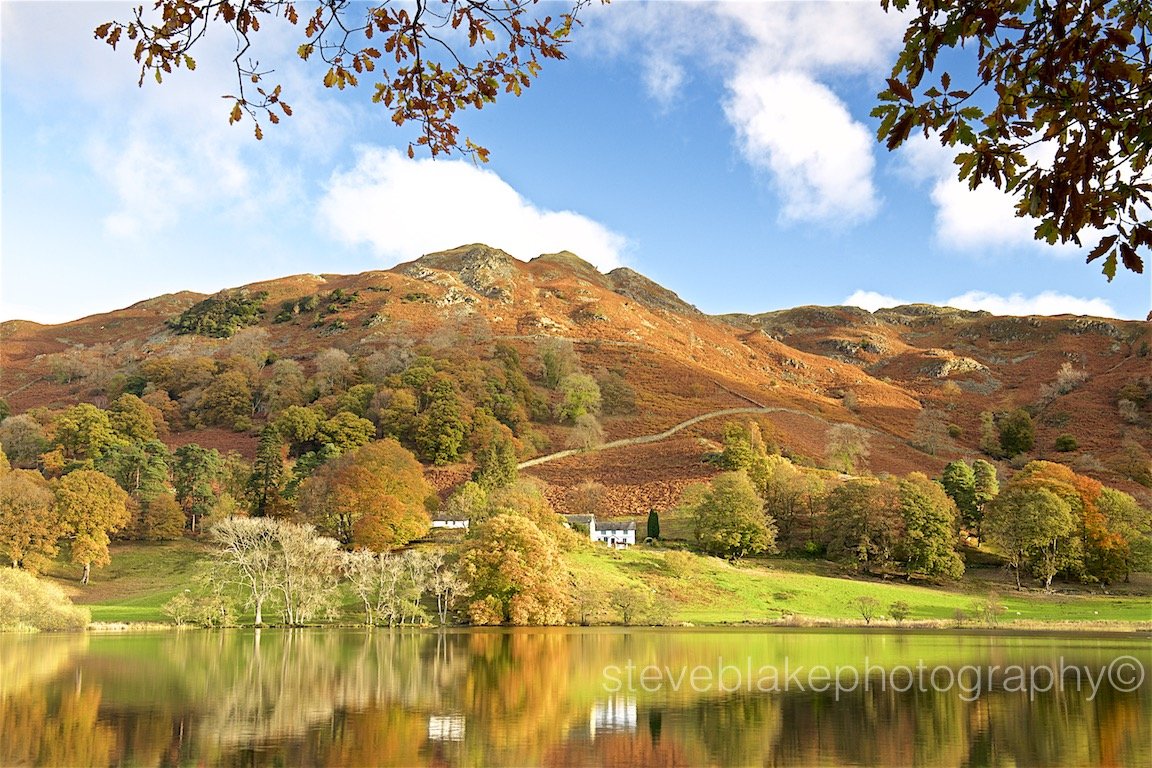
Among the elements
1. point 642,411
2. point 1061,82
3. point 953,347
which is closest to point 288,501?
point 642,411

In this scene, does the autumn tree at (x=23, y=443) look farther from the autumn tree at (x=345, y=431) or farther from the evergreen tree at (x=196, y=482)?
the autumn tree at (x=345, y=431)

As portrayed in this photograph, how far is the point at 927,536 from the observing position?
2443 inches

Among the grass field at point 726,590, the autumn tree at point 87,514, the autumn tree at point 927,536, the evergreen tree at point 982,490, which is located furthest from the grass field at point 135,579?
the evergreen tree at point 982,490

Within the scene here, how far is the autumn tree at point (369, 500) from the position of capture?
5900cm

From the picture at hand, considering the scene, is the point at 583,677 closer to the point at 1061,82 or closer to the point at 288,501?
the point at 1061,82

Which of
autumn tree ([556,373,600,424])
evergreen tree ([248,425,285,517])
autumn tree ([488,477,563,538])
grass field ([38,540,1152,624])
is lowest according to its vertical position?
grass field ([38,540,1152,624])

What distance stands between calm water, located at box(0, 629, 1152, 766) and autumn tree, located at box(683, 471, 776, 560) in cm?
2798

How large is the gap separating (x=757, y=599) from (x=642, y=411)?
51835 mm

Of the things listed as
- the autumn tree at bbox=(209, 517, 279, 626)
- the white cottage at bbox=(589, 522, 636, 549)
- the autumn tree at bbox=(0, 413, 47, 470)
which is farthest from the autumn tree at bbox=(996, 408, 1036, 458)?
the autumn tree at bbox=(0, 413, 47, 470)

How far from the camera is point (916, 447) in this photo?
359 feet

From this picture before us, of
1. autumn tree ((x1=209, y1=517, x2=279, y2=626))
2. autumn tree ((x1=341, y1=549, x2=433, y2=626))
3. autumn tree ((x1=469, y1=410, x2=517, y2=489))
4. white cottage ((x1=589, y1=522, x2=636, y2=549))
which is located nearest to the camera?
autumn tree ((x1=209, y1=517, x2=279, y2=626))

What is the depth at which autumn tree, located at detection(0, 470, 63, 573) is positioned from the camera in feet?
170

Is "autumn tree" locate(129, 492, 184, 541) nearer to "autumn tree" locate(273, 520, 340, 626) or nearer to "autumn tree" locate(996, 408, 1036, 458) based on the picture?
"autumn tree" locate(273, 520, 340, 626)

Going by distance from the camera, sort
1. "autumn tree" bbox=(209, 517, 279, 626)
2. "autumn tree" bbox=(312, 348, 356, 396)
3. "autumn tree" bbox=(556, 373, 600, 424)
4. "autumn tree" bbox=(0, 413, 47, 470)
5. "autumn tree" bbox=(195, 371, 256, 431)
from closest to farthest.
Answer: "autumn tree" bbox=(209, 517, 279, 626)
"autumn tree" bbox=(0, 413, 47, 470)
"autumn tree" bbox=(195, 371, 256, 431)
"autumn tree" bbox=(556, 373, 600, 424)
"autumn tree" bbox=(312, 348, 356, 396)
